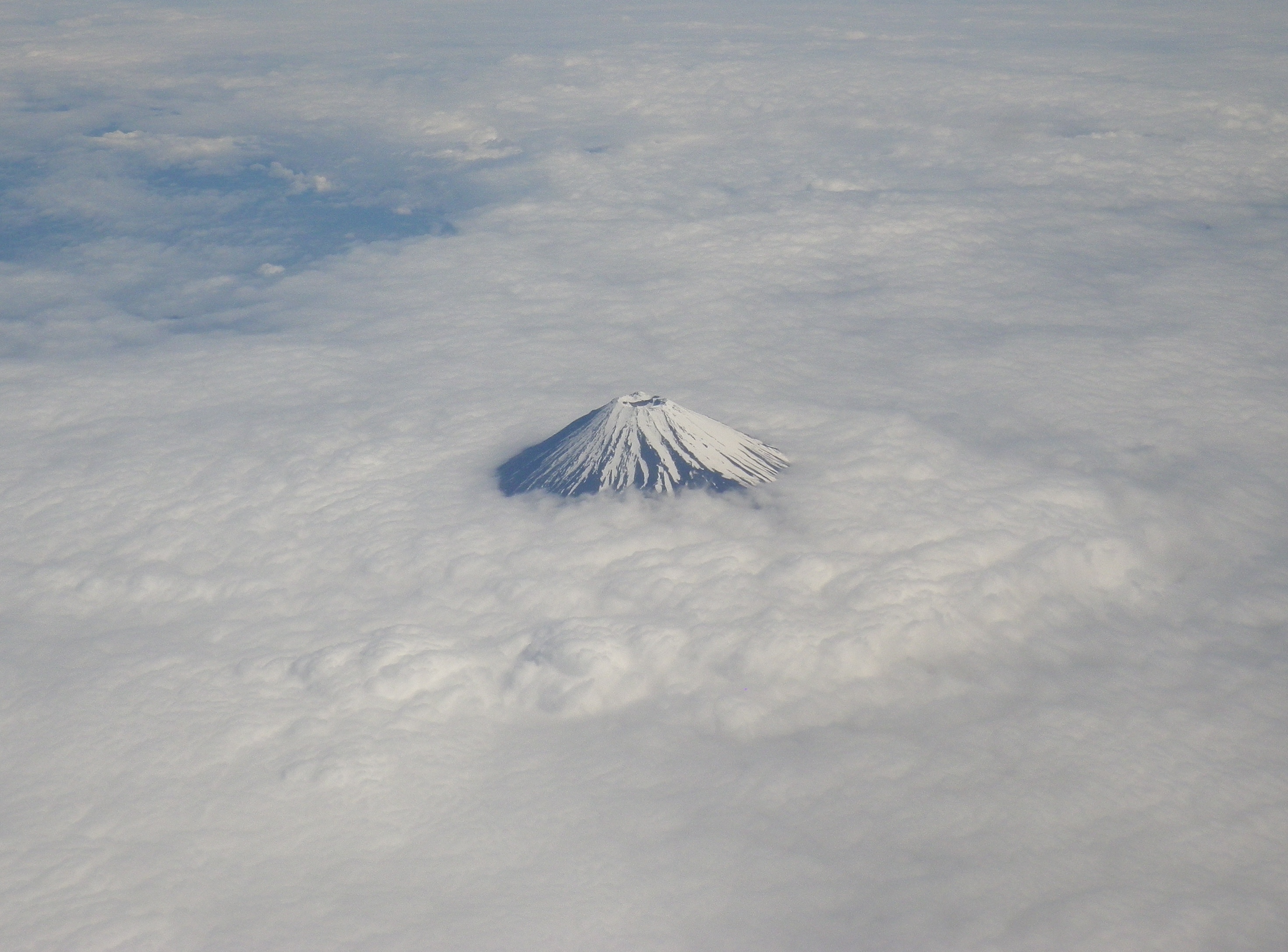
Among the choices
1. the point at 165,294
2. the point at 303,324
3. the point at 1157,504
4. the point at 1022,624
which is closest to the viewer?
the point at 1022,624

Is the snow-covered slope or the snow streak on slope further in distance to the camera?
the snow-covered slope

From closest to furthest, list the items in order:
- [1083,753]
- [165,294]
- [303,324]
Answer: [1083,753] → [303,324] → [165,294]

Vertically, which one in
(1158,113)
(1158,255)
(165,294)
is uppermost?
(1158,113)

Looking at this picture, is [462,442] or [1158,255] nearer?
[462,442]

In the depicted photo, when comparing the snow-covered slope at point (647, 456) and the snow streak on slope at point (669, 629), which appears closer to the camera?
the snow streak on slope at point (669, 629)

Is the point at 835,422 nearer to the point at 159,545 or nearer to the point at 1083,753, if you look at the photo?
the point at 1083,753

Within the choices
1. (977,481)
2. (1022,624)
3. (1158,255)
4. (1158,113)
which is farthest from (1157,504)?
(1158,113)

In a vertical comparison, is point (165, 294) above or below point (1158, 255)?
below
